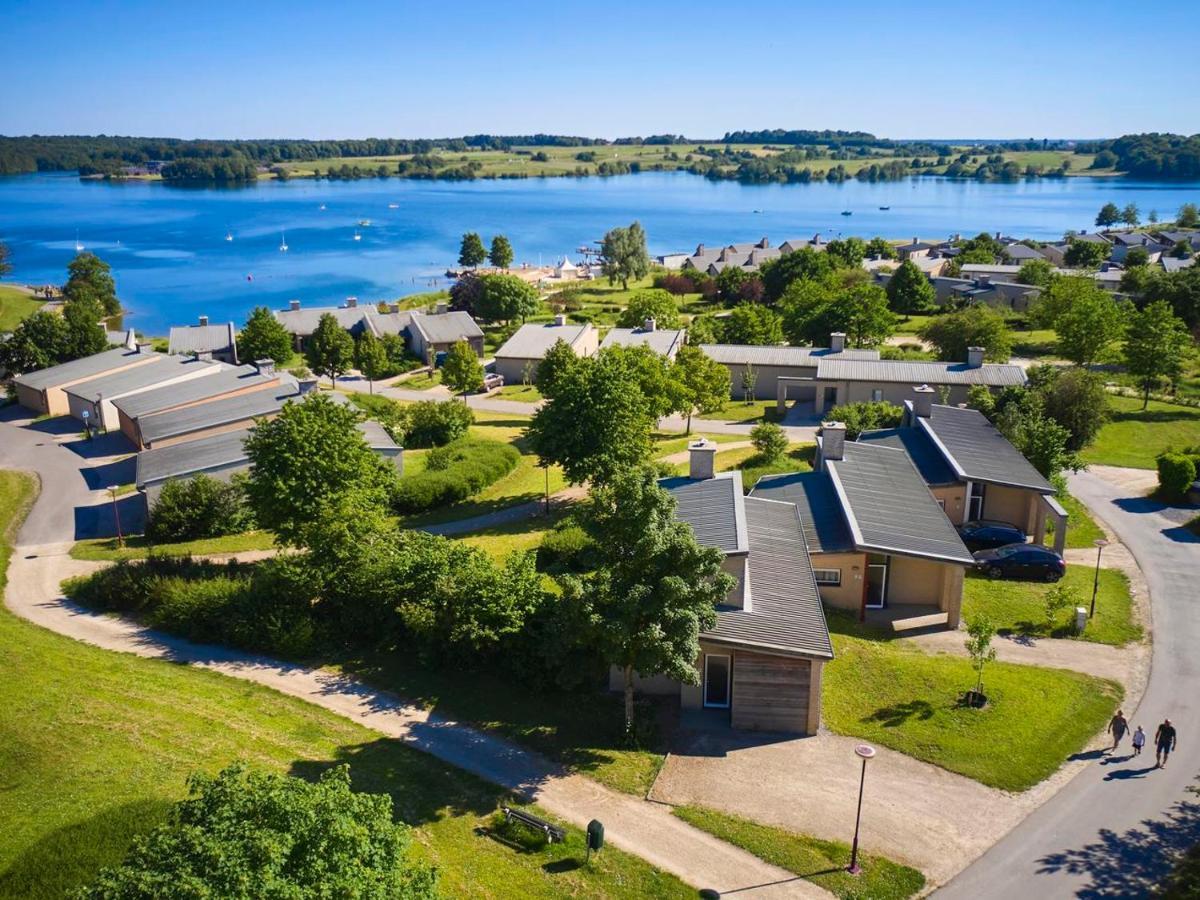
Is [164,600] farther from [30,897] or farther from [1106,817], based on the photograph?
[1106,817]

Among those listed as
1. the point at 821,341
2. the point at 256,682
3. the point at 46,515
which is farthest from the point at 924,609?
the point at 821,341

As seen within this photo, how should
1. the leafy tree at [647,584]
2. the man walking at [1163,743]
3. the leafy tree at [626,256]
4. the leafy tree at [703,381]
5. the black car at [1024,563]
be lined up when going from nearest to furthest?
the leafy tree at [647,584] → the man walking at [1163,743] → the black car at [1024,563] → the leafy tree at [703,381] → the leafy tree at [626,256]

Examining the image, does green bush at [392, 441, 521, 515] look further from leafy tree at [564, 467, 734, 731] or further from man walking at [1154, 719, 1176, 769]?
man walking at [1154, 719, 1176, 769]

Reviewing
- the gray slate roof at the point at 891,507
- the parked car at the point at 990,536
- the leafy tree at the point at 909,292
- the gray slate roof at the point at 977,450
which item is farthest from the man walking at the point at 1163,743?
the leafy tree at the point at 909,292

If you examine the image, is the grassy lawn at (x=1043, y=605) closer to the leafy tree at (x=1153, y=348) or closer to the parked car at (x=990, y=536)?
the parked car at (x=990, y=536)

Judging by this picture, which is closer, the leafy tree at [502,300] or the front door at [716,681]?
the front door at [716,681]

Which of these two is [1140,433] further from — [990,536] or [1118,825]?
[1118,825]

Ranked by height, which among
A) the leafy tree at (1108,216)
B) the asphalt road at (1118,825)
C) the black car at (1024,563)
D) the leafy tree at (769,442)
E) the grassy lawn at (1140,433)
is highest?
the leafy tree at (1108,216)
